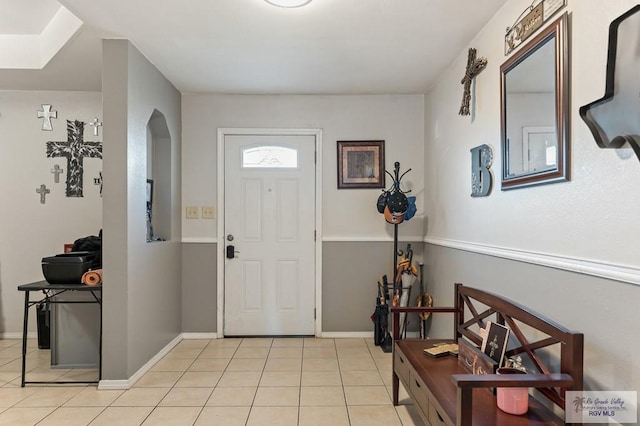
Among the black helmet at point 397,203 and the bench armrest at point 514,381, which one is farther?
the black helmet at point 397,203

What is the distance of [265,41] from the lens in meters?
2.79

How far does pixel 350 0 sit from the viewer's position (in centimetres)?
226

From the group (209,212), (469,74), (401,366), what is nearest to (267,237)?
(209,212)

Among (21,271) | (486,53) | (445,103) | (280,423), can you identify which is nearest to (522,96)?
(486,53)

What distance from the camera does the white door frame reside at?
4.00 meters

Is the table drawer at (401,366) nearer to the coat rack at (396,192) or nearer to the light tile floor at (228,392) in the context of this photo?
the light tile floor at (228,392)

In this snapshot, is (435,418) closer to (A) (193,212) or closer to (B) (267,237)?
(B) (267,237)

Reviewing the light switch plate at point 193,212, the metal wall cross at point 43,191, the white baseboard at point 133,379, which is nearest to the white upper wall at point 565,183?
the light switch plate at point 193,212

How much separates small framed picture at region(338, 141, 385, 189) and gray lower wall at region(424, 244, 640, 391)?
5.95 ft

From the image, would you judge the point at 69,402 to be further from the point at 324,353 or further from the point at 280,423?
the point at 324,353

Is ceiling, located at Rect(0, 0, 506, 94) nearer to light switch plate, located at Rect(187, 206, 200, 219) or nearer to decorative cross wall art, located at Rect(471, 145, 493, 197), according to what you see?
decorative cross wall art, located at Rect(471, 145, 493, 197)

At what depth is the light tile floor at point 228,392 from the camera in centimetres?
238

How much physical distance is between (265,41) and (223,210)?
1809 millimetres

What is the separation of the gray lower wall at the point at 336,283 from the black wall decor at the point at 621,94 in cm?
272
